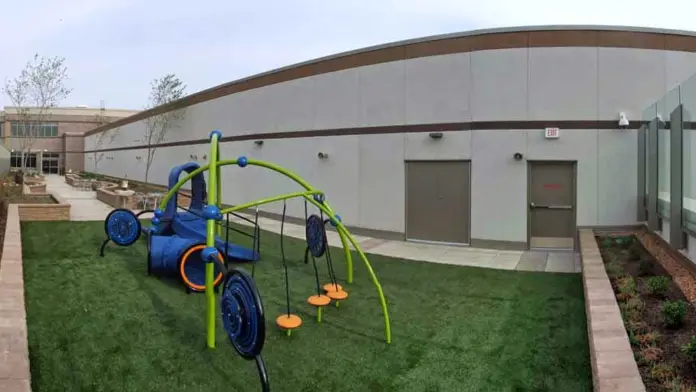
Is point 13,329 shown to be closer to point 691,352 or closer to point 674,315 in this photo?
point 691,352

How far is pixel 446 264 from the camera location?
9.90 metres

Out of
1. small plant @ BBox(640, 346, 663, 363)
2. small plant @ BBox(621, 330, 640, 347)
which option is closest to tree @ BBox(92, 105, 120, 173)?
small plant @ BBox(621, 330, 640, 347)

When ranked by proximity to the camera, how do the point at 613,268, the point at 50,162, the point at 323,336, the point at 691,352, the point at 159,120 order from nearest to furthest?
1. the point at 691,352
2. the point at 323,336
3. the point at 613,268
4. the point at 159,120
5. the point at 50,162

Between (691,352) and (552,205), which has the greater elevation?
(552,205)

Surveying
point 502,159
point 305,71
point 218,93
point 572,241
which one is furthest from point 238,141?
point 572,241

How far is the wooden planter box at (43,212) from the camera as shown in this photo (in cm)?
1341

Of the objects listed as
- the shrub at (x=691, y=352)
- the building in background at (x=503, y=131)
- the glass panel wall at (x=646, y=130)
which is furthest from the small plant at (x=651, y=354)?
the glass panel wall at (x=646, y=130)

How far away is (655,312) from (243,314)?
464 centimetres

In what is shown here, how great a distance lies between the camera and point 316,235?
7.95m

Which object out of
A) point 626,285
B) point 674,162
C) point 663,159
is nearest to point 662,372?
point 626,285

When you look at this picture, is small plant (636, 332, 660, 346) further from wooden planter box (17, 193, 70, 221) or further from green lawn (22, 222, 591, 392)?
wooden planter box (17, 193, 70, 221)

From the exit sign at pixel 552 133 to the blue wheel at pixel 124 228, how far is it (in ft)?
29.8

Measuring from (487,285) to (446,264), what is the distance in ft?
5.79

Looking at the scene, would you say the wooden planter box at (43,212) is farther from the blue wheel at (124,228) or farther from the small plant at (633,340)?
the small plant at (633,340)
